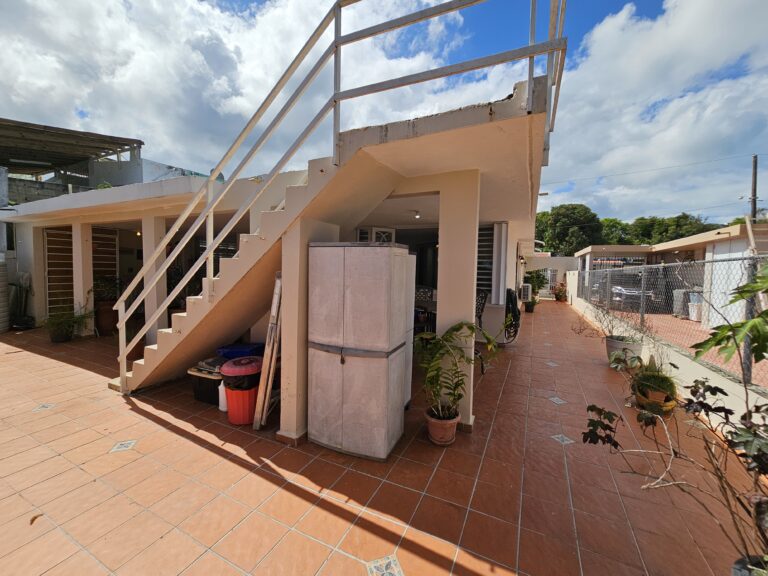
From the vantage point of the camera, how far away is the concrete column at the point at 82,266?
22.0 feet

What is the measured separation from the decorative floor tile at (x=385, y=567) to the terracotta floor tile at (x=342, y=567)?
0.15 feet

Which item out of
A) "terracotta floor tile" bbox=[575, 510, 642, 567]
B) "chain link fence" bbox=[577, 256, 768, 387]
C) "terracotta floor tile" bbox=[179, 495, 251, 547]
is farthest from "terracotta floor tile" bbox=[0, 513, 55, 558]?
"chain link fence" bbox=[577, 256, 768, 387]

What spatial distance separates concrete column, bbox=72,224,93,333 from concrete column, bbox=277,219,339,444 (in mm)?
6706

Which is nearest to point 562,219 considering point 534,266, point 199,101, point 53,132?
point 534,266

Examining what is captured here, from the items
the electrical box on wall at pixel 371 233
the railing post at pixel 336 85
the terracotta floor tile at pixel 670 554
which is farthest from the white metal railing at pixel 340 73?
the electrical box on wall at pixel 371 233

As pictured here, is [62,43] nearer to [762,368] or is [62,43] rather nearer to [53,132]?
[53,132]

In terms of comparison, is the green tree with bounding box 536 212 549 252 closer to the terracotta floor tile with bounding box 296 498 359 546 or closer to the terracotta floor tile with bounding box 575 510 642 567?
the terracotta floor tile with bounding box 575 510 642 567

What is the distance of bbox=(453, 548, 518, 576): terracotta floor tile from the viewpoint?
1.80m

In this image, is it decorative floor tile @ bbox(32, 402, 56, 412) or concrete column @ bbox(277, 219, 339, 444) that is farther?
decorative floor tile @ bbox(32, 402, 56, 412)

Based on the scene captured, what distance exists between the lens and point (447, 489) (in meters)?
2.48

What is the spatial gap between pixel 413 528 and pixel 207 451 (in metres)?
2.10

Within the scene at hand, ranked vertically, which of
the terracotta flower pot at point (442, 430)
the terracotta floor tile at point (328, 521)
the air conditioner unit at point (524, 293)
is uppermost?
the air conditioner unit at point (524, 293)

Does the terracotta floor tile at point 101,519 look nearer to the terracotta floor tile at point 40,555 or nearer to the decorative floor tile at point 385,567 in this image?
the terracotta floor tile at point 40,555

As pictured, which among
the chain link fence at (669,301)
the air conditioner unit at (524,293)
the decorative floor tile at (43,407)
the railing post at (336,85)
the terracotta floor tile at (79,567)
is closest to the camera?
the terracotta floor tile at (79,567)
